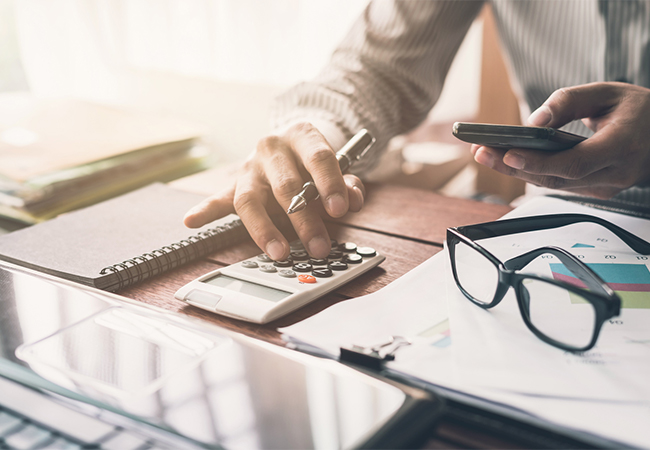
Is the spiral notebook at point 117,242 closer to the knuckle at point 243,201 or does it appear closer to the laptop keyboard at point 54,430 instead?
the knuckle at point 243,201

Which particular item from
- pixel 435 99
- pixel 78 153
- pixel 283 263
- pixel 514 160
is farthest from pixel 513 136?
pixel 78 153

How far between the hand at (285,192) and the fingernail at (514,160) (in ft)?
0.52

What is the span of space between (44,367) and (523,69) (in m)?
1.04

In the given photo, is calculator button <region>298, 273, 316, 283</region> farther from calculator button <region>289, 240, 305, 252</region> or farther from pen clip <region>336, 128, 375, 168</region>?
pen clip <region>336, 128, 375, 168</region>

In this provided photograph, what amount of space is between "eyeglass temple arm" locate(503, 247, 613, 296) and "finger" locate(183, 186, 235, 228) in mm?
313

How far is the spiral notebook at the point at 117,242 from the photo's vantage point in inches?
19.9

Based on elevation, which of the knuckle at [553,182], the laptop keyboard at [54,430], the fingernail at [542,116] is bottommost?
the laptop keyboard at [54,430]

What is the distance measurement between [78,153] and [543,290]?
0.82 metres

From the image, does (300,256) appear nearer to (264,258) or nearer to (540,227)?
(264,258)

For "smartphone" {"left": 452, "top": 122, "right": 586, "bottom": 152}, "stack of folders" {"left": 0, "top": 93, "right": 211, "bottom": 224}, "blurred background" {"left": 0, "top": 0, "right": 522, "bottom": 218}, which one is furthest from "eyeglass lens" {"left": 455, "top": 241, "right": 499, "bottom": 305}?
"blurred background" {"left": 0, "top": 0, "right": 522, "bottom": 218}

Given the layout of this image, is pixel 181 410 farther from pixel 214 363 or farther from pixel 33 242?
pixel 33 242

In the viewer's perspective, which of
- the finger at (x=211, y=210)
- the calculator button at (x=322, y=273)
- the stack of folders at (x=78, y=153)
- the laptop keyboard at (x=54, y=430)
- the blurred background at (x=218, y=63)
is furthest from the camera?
the blurred background at (x=218, y=63)

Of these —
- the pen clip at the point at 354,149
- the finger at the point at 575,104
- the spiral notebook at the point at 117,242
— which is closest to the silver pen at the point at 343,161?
the pen clip at the point at 354,149

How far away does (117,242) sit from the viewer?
582 millimetres
